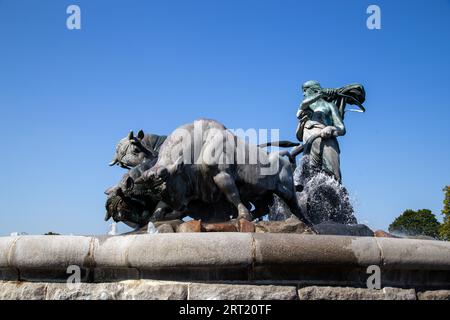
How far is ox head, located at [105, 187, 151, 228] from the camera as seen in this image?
616 cm

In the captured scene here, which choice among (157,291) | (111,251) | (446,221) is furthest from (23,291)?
(446,221)

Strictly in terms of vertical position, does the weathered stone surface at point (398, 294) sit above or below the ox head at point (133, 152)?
below

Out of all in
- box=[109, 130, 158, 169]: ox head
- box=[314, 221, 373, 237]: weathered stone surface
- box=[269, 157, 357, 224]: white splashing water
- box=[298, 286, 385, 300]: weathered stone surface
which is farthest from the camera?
box=[269, 157, 357, 224]: white splashing water

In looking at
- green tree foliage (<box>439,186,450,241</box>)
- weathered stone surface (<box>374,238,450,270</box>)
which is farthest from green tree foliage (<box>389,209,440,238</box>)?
weathered stone surface (<box>374,238,450,270</box>)

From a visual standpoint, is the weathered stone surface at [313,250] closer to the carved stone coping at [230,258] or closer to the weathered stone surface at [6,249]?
the carved stone coping at [230,258]

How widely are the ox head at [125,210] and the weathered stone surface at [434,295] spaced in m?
3.33

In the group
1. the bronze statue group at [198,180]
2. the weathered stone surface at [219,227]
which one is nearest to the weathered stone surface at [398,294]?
the weathered stone surface at [219,227]

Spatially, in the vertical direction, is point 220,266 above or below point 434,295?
above

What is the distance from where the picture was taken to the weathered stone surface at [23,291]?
166 inches

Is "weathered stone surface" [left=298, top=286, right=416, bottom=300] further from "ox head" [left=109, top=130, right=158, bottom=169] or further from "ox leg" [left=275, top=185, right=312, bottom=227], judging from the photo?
"ox head" [left=109, top=130, right=158, bottom=169]

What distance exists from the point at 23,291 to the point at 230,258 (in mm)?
1846

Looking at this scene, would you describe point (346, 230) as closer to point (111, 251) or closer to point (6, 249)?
point (111, 251)

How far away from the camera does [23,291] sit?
4.25 m
